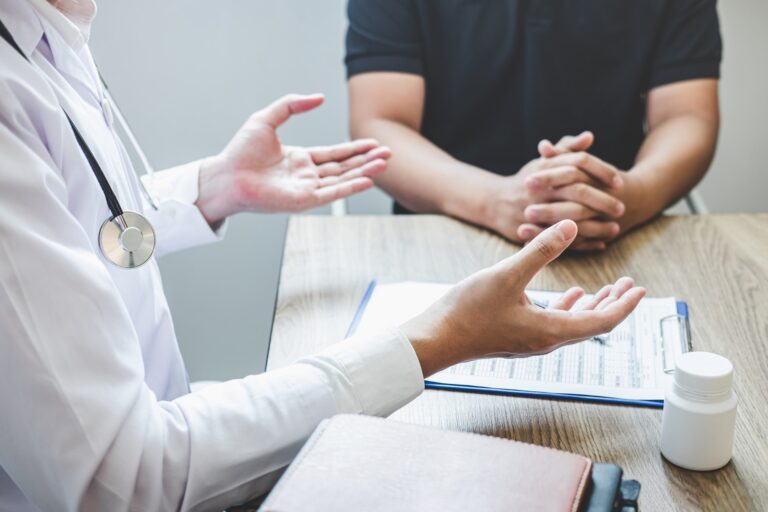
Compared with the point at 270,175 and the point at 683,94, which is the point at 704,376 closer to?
the point at 270,175

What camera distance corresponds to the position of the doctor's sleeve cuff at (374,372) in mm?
739

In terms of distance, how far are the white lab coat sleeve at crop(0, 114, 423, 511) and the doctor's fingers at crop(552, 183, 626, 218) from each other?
0.60 metres

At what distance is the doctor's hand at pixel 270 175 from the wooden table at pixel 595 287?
0.08 metres

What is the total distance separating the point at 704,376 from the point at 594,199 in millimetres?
541

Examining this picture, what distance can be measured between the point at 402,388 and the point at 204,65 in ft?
4.42

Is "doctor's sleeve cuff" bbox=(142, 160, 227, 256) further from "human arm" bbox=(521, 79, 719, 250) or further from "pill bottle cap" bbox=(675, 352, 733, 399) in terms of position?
"pill bottle cap" bbox=(675, 352, 733, 399)

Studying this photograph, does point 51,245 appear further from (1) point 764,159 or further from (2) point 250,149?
(1) point 764,159

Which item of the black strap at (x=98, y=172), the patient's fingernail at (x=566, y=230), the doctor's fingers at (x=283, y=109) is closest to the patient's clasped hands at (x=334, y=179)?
the doctor's fingers at (x=283, y=109)

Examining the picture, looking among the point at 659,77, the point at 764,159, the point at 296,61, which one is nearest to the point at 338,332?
the point at 659,77

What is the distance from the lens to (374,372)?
75 cm

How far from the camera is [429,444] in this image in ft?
1.98

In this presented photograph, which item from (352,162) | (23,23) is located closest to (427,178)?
(352,162)

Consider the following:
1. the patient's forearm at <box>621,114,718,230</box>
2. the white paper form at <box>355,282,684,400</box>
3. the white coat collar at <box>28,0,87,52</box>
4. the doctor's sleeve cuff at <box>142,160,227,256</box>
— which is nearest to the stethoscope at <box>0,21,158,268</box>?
the white coat collar at <box>28,0,87,52</box>

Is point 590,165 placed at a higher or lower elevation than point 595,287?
higher
